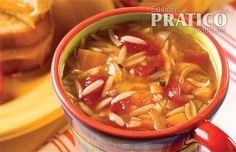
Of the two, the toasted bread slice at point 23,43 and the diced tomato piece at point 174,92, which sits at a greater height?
the diced tomato piece at point 174,92

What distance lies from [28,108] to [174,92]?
44 centimetres

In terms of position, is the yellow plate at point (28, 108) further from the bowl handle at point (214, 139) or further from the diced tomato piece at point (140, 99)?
the bowl handle at point (214, 139)

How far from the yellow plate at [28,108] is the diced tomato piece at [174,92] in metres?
0.35

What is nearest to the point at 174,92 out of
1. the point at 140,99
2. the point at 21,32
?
the point at 140,99

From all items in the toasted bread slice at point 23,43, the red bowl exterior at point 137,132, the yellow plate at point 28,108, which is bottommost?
the yellow plate at point 28,108

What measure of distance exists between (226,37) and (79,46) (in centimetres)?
57

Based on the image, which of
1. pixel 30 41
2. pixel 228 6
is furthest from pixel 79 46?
pixel 228 6

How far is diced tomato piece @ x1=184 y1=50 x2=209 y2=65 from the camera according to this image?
958 millimetres

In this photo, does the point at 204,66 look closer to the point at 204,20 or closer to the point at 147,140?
the point at 147,140

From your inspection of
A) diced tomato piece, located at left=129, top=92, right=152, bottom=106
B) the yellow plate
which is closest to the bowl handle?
diced tomato piece, located at left=129, top=92, right=152, bottom=106

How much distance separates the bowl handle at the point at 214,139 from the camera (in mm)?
792

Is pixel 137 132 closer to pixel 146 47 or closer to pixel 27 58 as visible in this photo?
pixel 146 47

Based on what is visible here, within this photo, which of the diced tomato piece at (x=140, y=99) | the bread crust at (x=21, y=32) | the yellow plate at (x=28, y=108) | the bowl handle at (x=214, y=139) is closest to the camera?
the bowl handle at (x=214, y=139)

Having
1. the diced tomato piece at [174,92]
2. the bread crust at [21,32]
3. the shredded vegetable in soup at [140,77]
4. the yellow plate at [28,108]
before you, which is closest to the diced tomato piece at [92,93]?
the shredded vegetable in soup at [140,77]
